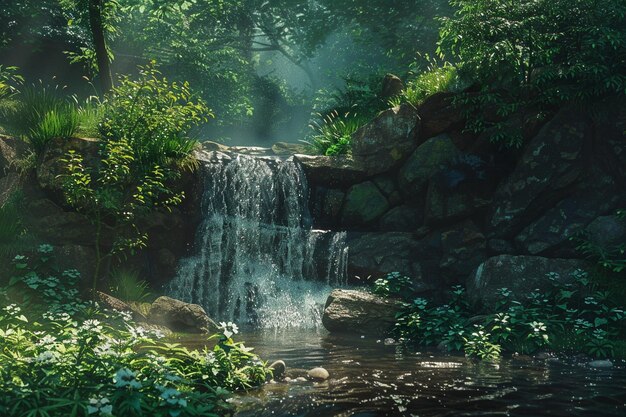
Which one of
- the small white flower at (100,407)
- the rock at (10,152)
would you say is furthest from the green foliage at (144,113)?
the small white flower at (100,407)

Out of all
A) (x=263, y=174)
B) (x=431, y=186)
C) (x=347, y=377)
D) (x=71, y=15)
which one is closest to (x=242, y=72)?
(x=71, y=15)

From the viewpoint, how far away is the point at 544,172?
14570 mm

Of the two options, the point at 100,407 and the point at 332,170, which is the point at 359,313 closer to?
the point at 332,170

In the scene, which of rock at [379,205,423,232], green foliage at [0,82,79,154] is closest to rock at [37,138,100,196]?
green foliage at [0,82,79,154]

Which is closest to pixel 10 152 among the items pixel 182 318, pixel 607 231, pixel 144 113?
pixel 144 113

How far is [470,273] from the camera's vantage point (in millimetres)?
14820

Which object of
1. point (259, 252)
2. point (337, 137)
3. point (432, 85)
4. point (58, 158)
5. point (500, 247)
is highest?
point (432, 85)

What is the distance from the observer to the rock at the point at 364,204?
16.7 meters

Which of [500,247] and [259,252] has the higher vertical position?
[500,247]

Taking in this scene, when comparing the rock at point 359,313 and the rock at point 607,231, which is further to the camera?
the rock at point 607,231

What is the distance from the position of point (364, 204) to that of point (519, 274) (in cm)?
466

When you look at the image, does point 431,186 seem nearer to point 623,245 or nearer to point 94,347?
point 623,245

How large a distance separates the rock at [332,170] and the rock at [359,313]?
4038 millimetres

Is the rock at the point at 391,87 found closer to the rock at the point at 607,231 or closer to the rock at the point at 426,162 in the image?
the rock at the point at 426,162
